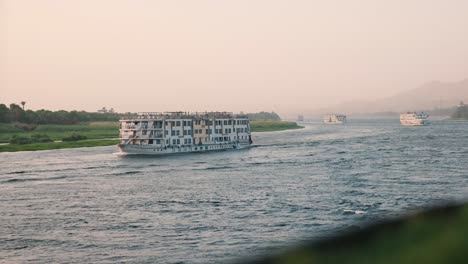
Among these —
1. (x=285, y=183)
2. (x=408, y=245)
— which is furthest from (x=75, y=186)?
(x=408, y=245)

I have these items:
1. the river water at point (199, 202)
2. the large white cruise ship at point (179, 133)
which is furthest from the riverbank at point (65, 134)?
the river water at point (199, 202)

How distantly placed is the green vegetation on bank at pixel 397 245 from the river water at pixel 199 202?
983 centimetres

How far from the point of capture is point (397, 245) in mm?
2150

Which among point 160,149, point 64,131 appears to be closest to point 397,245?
point 160,149

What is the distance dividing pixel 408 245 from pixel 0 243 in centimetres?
3118

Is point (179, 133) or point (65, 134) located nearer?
point (179, 133)

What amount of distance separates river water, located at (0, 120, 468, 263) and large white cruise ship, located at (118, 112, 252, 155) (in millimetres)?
13885

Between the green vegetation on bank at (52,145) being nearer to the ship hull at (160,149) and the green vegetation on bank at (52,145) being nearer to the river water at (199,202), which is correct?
the ship hull at (160,149)

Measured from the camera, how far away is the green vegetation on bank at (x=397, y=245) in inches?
77.6

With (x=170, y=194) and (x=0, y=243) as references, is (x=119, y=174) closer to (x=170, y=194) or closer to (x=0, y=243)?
(x=170, y=194)

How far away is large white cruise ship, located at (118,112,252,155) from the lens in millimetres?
89375

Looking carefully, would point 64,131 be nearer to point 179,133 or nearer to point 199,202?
point 179,133

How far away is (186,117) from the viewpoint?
96.6 m

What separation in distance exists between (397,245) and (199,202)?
40.1 metres
